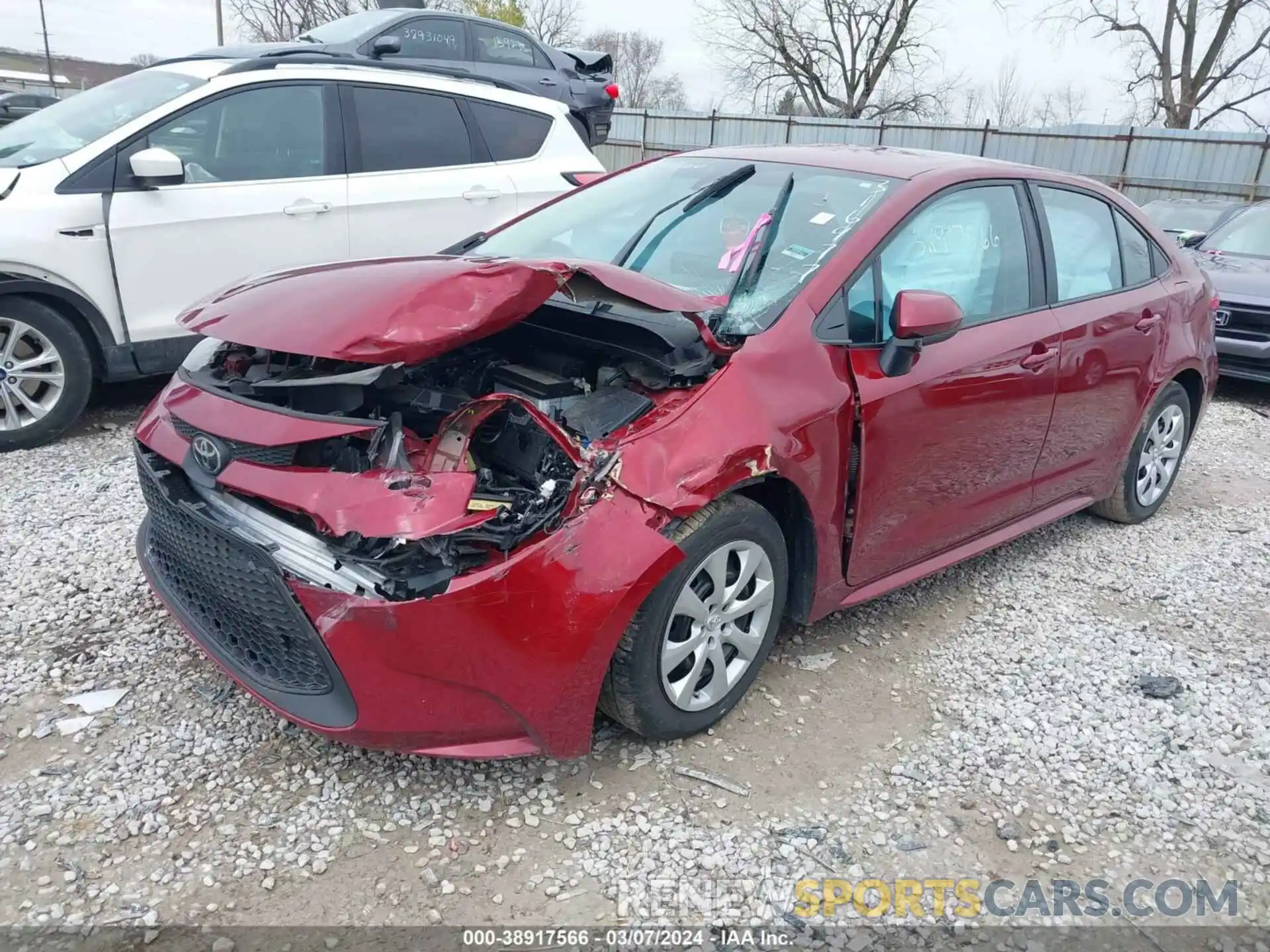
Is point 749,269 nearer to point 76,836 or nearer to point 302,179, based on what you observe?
point 76,836

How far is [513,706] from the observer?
2.31 m

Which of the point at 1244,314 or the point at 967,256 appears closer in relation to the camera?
the point at 967,256

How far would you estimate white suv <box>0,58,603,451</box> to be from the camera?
14.8ft

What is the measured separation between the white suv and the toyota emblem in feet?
8.71

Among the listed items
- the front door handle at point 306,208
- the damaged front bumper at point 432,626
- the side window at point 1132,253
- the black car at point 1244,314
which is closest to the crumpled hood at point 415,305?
the damaged front bumper at point 432,626

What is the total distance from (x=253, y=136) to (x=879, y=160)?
137 inches

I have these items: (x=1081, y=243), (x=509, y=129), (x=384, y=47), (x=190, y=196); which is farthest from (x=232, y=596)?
(x=384, y=47)

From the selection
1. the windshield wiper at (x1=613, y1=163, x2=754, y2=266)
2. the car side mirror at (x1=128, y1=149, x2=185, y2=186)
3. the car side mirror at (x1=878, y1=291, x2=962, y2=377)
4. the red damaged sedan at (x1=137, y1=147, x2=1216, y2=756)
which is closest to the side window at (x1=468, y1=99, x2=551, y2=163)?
the car side mirror at (x1=128, y1=149, x2=185, y2=186)

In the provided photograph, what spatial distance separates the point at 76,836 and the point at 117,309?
10.5 ft

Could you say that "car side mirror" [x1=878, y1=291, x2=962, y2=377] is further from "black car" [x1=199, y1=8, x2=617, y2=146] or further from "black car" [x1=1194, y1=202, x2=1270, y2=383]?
"black car" [x1=199, y1=8, x2=617, y2=146]

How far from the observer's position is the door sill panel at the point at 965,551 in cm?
321

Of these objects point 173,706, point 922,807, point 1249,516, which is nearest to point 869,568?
point 922,807

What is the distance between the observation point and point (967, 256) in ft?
11.1

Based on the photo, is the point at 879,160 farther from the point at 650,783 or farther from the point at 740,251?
the point at 650,783
